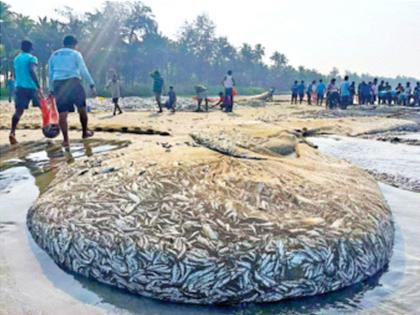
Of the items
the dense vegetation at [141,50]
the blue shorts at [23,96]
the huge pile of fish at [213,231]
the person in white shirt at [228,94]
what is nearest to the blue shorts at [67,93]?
the blue shorts at [23,96]

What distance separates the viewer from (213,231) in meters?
2.75

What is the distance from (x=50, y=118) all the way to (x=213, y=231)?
5501 millimetres

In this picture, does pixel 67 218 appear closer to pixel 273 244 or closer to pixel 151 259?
pixel 151 259

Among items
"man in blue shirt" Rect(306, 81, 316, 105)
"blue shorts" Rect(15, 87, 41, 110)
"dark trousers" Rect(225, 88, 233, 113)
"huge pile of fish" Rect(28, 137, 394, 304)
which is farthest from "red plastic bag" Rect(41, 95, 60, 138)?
"man in blue shirt" Rect(306, 81, 316, 105)

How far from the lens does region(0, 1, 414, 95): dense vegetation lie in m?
50.0

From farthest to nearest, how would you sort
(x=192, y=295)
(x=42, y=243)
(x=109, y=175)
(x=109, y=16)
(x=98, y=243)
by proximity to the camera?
(x=109, y=16)
(x=109, y=175)
(x=42, y=243)
(x=98, y=243)
(x=192, y=295)

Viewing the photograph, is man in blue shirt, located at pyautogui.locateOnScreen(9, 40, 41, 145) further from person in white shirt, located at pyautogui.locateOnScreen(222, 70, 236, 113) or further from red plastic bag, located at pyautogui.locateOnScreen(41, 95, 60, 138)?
person in white shirt, located at pyautogui.locateOnScreen(222, 70, 236, 113)

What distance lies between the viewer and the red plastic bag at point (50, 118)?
23.9ft

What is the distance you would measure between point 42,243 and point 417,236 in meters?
2.96

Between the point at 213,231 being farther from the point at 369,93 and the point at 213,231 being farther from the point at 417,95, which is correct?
the point at 417,95

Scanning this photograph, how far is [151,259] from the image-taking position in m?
2.62

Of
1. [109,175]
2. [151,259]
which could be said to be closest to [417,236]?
[151,259]

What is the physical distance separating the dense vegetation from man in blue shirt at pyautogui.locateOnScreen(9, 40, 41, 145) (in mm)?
42210

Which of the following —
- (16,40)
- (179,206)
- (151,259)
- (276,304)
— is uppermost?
(16,40)
